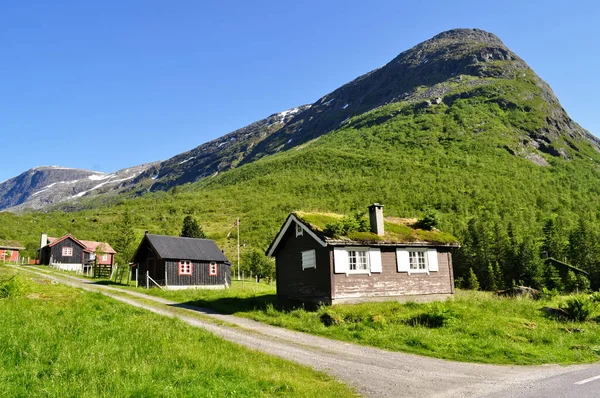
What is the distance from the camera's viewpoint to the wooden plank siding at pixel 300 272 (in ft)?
72.7

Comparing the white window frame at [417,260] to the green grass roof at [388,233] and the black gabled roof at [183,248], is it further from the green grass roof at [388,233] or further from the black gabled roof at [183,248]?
the black gabled roof at [183,248]

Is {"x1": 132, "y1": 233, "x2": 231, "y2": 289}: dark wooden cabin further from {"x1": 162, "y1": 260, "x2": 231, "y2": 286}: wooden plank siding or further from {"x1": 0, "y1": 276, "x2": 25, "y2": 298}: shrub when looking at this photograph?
{"x1": 0, "y1": 276, "x2": 25, "y2": 298}: shrub

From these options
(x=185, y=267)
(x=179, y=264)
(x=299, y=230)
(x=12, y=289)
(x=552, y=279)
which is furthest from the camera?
(x=552, y=279)

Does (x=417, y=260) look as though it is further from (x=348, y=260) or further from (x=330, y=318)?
(x=330, y=318)

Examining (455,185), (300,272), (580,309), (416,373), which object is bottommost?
(416,373)

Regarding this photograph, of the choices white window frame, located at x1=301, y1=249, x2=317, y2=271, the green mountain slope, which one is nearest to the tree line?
the green mountain slope

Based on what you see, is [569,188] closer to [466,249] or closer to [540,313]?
[466,249]

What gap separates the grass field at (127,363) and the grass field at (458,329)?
5.59 meters

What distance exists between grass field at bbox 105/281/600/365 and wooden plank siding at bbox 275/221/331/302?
1311 millimetres

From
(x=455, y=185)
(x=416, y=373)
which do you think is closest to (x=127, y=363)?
(x=416, y=373)

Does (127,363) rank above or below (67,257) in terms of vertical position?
below

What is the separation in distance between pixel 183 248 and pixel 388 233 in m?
21.2

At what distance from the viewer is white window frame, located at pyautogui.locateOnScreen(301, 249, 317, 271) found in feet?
75.6

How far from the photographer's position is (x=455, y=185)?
10019 cm
